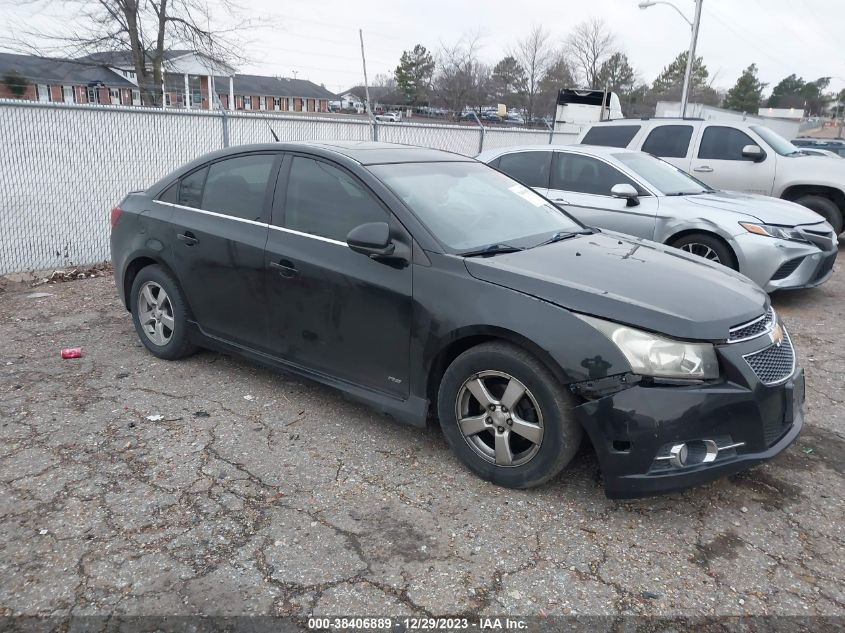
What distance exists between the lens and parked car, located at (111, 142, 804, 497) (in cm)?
293

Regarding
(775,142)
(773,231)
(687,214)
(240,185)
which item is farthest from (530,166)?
(775,142)

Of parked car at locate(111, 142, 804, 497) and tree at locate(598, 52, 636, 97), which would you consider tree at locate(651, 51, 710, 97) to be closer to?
tree at locate(598, 52, 636, 97)

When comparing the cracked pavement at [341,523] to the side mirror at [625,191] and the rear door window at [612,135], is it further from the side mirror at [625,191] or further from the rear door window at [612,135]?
the rear door window at [612,135]

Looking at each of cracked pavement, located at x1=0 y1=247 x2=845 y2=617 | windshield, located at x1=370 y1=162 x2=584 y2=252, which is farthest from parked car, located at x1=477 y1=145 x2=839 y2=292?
windshield, located at x1=370 y1=162 x2=584 y2=252

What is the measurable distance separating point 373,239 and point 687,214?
4.48m

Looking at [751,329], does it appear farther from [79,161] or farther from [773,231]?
[79,161]

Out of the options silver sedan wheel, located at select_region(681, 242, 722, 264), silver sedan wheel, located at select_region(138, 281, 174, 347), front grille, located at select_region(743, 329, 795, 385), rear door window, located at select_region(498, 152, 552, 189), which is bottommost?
silver sedan wheel, located at select_region(138, 281, 174, 347)

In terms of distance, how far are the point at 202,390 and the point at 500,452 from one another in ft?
7.40

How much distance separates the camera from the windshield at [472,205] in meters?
3.69

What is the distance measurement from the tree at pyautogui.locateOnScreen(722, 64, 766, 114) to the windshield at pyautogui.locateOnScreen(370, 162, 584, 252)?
8740 cm

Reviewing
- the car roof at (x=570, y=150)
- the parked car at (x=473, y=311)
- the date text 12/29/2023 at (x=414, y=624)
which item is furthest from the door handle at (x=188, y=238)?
the car roof at (x=570, y=150)

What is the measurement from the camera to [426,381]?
3.48 meters

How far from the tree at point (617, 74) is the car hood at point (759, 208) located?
59164 millimetres

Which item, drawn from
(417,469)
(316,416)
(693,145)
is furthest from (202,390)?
(693,145)
